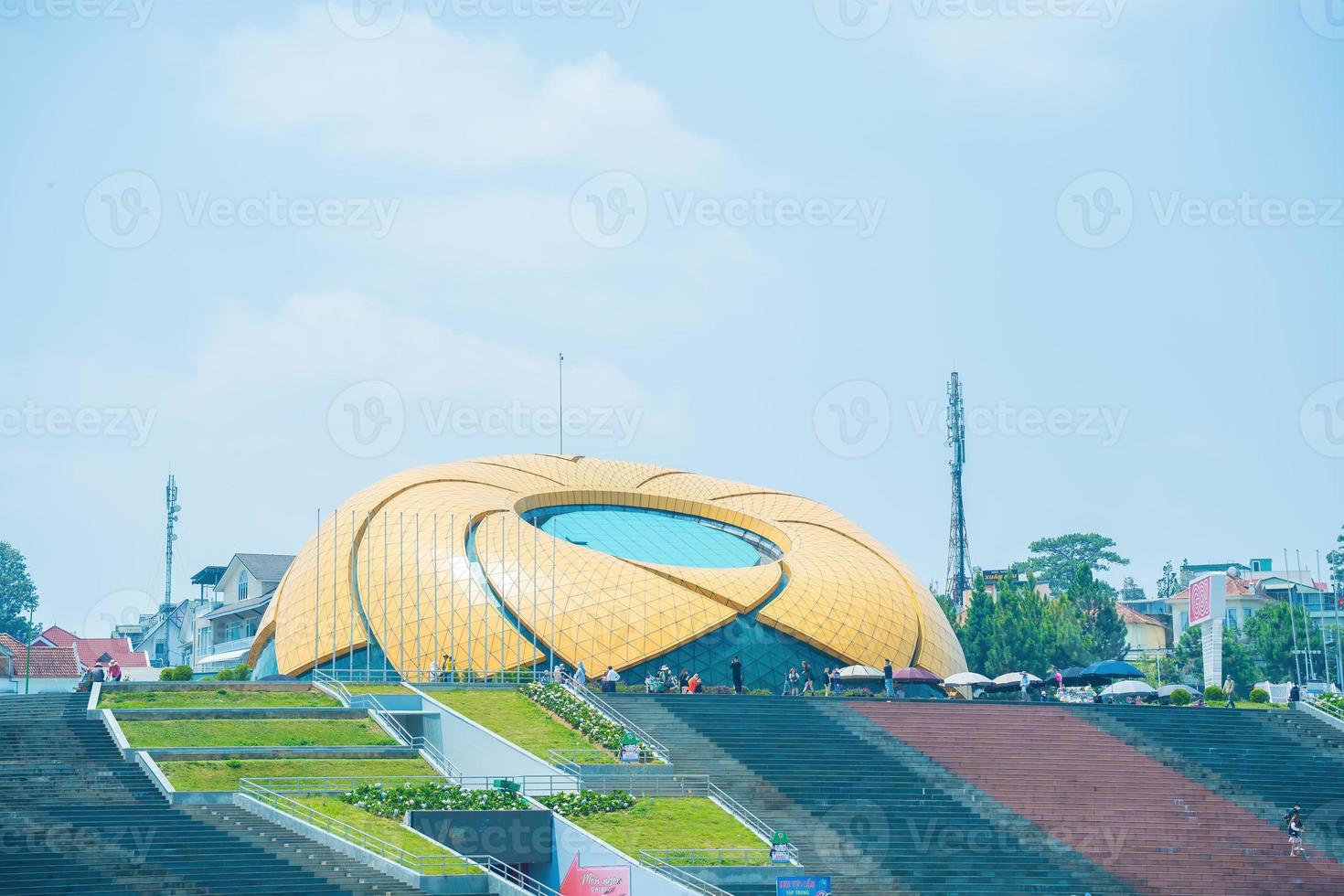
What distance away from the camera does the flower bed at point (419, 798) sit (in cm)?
3278

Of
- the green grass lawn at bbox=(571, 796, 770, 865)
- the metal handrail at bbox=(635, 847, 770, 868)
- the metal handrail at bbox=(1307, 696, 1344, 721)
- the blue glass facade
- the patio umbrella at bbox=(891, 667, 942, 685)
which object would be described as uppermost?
the blue glass facade

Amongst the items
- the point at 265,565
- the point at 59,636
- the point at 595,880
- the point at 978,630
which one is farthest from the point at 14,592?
the point at 595,880

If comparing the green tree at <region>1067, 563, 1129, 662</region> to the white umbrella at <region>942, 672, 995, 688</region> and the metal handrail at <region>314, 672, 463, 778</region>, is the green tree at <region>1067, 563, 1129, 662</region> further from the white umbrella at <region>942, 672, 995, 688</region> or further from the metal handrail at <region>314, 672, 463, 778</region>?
the metal handrail at <region>314, 672, 463, 778</region>

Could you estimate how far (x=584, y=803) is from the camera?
33.3 metres

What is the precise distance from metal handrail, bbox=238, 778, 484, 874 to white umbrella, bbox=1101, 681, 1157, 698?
23.7m

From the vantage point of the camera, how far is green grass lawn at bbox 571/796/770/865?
3134 centimetres

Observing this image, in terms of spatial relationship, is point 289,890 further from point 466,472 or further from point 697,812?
point 466,472

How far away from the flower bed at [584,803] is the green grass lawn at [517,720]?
2327 mm

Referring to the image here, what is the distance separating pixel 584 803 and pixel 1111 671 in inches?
857

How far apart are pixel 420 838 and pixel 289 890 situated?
147 inches

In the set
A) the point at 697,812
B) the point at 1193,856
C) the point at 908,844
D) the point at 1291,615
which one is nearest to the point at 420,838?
the point at 697,812

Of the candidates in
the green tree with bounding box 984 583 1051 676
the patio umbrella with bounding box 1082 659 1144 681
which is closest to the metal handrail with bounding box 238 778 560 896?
the patio umbrella with bounding box 1082 659 1144 681

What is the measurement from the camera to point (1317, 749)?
42.8m

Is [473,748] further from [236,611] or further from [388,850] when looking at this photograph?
[236,611]
